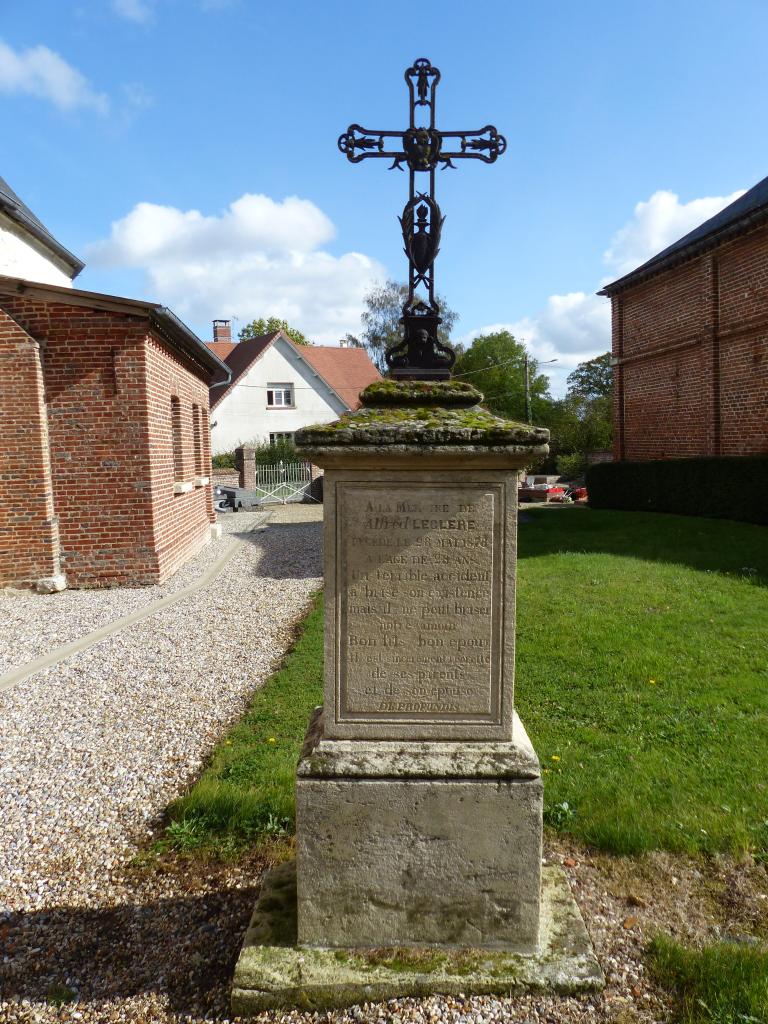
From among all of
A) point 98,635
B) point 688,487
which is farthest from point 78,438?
point 688,487

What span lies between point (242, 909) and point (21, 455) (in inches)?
290

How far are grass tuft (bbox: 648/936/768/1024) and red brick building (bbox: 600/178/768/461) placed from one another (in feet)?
44.0

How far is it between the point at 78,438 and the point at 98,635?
2999 mm

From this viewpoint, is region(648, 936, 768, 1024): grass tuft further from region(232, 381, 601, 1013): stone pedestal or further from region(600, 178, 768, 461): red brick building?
region(600, 178, 768, 461): red brick building

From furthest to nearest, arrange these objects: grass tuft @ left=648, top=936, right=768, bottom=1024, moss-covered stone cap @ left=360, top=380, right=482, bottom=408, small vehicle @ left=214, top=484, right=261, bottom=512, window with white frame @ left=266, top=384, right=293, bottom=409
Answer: window with white frame @ left=266, top=384, right=293, bottom=409 < small vehicle @ left=214, top=484, right=261, bottom=512 < moss-covered stone cap @ left=360, top=380, right=482, bottom=408 < grass tuft @ left=648, top=936, right=768, bottom=1024

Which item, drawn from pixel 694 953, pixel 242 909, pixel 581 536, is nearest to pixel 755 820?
pixel 694 953

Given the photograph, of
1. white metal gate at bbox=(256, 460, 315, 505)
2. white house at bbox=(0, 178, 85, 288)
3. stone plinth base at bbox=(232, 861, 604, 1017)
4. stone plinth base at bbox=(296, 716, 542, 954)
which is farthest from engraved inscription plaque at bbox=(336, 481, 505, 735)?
white metal gate at bbox=(256, 460, 315, 505)

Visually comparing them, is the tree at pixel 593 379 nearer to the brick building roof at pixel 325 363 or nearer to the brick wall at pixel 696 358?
the brick building roof at pixel 325 363

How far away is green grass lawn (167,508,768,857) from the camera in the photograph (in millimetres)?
3428

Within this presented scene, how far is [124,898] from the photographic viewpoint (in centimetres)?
301

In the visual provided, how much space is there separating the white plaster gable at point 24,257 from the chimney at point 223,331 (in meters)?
23.9

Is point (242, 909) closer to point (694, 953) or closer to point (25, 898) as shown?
point (25, 898)

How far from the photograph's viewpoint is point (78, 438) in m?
8.85

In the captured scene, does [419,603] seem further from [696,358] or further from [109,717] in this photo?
[696,358]
